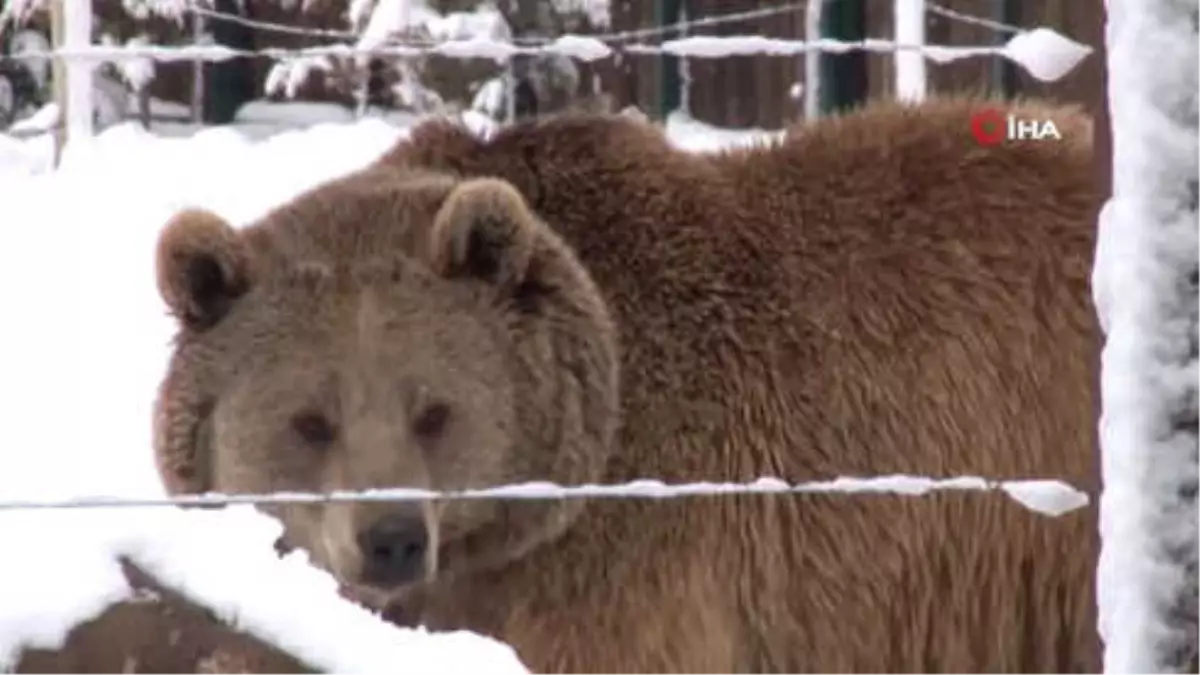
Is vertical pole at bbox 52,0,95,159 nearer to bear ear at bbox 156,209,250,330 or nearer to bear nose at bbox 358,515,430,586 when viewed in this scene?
bear ear at bbox 156,209,250,330

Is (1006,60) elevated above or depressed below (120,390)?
above

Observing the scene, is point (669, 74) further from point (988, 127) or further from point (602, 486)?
point (602, 486)

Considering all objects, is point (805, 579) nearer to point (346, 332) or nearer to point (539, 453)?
point (539, 453)

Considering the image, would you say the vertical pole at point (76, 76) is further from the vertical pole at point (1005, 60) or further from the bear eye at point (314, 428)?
the bear eye at point (314, 428)

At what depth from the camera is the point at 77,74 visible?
9609 mm

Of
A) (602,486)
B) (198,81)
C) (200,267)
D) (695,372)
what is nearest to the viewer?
(602,486)

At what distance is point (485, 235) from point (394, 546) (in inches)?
24.9

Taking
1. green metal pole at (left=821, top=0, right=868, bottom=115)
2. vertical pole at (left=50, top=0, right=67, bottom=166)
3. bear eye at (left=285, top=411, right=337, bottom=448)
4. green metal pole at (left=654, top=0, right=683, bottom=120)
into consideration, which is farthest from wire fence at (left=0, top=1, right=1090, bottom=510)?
green metal pole at (left=654, top=0, right=683, bottom=120)

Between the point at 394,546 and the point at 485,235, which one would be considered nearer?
the point at 394,546

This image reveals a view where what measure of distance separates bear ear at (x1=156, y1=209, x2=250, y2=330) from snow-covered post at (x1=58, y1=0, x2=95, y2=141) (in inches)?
195

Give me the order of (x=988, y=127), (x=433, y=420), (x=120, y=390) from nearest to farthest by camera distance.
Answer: (x=433, y=420) → (x=988, y=127) → (x=120, y=390)

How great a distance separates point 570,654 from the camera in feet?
15.0

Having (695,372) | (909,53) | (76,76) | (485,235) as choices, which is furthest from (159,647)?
(76,76)

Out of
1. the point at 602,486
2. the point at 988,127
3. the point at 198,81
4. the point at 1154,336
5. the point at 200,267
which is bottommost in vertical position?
the point at 602,486
